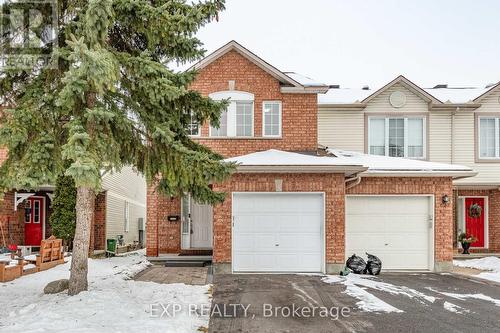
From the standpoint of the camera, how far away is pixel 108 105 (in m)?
8.76

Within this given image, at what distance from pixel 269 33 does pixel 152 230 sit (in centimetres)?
3026

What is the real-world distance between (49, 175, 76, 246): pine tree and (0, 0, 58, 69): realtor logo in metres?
8.26

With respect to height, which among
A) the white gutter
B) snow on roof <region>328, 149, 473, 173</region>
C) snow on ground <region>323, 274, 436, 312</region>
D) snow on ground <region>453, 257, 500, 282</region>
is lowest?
snow on ground <region>453, 257, 500, 282</region>

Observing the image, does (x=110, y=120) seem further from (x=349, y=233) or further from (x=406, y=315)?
(x=349, y=233)

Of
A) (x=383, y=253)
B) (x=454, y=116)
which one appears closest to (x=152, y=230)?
(x=383, y=253)

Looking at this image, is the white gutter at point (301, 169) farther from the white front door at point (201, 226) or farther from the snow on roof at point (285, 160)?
the white front door at point (201, 226)

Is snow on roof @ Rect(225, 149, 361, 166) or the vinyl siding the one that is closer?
snow on roof @ Rect(225, 149, 361, 166)

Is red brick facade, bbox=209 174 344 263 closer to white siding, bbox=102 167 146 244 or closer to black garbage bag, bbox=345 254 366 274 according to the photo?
black garbage bag, bbox=345 254 366 274

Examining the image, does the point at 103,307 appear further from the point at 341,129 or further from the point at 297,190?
the point at 341,129

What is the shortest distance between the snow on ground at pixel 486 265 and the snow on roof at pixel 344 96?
7254 mm

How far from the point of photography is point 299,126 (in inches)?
608

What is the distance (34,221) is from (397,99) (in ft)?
51.8

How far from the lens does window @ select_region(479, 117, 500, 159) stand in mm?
18516
